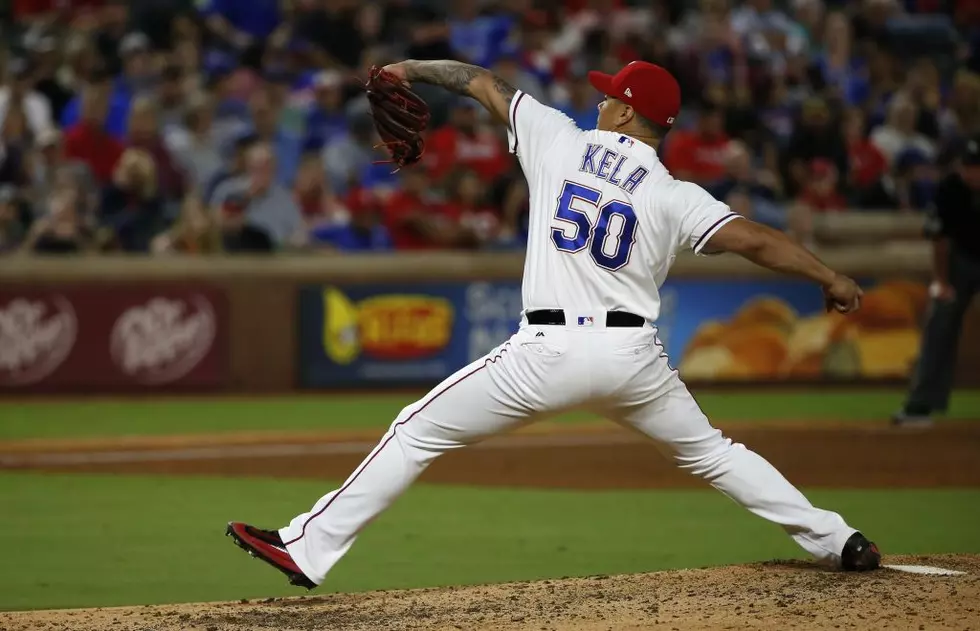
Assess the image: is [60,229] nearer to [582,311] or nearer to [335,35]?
[335,35]

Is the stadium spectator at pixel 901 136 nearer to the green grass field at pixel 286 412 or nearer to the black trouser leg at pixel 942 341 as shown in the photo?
the green grass field at pixel 286 412

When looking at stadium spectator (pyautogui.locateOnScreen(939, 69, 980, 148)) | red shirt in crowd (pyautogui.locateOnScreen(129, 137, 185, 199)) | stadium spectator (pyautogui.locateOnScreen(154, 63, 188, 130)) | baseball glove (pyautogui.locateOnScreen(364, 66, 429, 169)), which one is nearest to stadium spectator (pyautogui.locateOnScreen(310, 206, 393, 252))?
red shirt in crowd (pyautogui.locateOnScreen(129, 137, 185, 199))

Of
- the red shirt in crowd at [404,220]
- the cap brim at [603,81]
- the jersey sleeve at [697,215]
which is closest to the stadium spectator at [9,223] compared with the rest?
the red shirt in crowd at [404,220]

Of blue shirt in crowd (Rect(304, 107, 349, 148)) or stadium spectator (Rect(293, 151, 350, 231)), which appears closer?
stadium spectator (Rect(293, 151, 350, 231))

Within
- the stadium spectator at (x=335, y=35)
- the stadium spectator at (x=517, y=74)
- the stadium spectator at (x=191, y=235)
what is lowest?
the stadium spectator at (x=191, y=235)

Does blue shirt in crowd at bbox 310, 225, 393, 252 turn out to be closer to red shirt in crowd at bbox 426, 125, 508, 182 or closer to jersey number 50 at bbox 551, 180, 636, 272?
red shirt in crowd at bbox 426, 125, 508, 182

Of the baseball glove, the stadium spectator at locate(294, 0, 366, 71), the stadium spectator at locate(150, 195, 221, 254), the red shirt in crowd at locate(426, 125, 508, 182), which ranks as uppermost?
the stadium spectator at locate(294, 0, 366, 71)

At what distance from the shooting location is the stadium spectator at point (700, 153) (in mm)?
14703

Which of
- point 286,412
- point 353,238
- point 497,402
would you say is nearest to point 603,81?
point 497,402

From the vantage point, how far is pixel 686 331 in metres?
14.0

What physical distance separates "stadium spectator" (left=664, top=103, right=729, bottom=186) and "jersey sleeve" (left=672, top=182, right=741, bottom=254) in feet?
31.3

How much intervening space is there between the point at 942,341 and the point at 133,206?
746 centimetres

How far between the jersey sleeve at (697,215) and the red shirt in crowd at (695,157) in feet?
31.6

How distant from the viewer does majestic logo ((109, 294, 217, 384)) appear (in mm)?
13375
